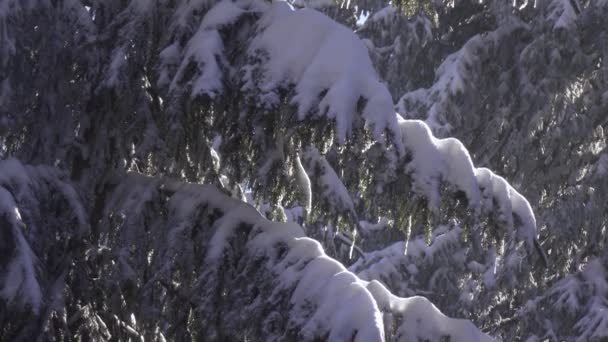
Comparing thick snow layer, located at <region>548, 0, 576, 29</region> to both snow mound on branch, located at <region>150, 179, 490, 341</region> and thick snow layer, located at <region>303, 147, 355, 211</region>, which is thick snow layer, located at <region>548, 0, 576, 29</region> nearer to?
thick snow layer, located at <region>303, 147, 355, 211</region>

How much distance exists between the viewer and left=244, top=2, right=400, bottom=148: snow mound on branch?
103 inches

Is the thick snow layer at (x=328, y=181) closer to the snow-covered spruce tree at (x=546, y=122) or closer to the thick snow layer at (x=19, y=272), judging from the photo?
the thick snow layer at (x=19, y=272)

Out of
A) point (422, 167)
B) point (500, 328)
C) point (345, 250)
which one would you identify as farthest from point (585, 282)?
point (422, 167)

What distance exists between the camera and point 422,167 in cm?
289

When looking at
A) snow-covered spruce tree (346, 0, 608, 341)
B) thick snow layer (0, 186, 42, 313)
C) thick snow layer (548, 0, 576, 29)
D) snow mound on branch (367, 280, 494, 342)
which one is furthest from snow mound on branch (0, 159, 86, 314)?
thick snow layer (548, 0, 576, 29)

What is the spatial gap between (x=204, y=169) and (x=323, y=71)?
99 cm

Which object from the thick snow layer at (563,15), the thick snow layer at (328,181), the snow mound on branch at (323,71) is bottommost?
the thick snow layer at (563,15)

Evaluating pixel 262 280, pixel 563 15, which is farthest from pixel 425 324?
pixel 563 15

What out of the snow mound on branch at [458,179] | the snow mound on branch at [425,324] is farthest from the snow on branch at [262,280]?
the snow mound on branch at [458,179]

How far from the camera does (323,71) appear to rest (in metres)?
2.68

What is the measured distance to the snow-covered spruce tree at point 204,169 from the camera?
2.64 meters

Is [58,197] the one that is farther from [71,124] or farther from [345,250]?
[345,250]

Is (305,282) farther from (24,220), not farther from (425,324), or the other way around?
(24,220)

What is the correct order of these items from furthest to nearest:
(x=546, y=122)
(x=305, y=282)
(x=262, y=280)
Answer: (x=546, y=122) → (x=262, y=280) → (x=305, y=282)
